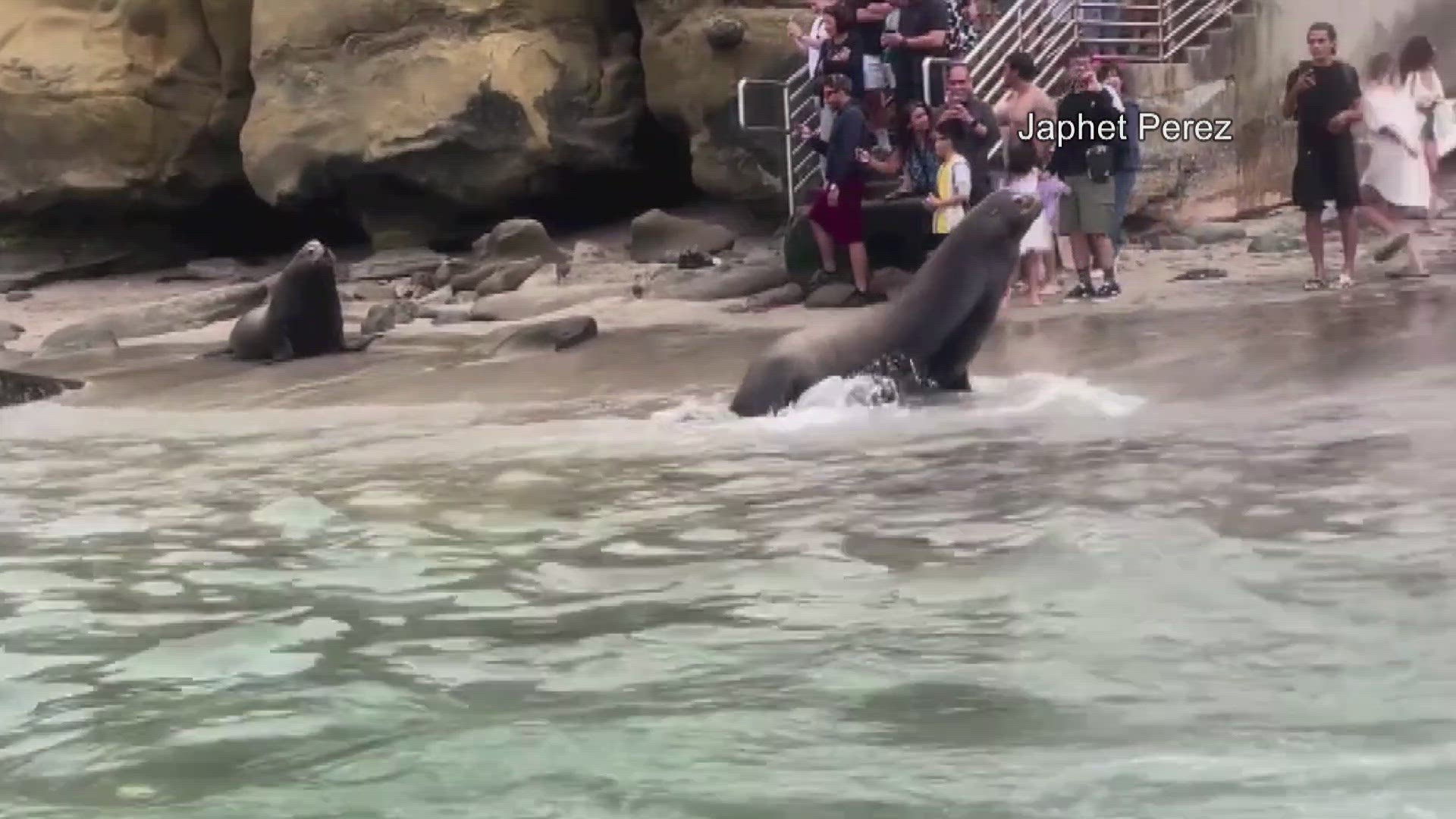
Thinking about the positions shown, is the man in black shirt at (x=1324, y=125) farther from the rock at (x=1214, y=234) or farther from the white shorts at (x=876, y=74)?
the rock at (x=1214, y=234)

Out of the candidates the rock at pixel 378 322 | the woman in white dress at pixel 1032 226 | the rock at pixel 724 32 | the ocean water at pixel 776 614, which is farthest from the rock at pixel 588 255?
the ocean water at pixel 776 614

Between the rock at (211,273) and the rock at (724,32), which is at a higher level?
the rock at (724,32)

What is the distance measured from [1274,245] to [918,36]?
3.22 meters

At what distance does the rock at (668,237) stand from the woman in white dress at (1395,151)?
5779mm

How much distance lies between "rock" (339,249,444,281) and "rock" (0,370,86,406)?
5657 mm

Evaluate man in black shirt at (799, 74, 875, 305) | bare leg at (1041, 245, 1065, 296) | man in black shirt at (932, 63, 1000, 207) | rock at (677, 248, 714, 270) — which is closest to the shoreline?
rock at (677, 248, 714, 270)

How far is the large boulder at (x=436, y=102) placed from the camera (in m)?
16.7

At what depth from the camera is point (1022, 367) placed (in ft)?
27.3

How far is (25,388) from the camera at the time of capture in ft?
32.2

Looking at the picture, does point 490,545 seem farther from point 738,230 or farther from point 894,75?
point 738,230

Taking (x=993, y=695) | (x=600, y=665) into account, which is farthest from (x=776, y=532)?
(x=993, y=695)

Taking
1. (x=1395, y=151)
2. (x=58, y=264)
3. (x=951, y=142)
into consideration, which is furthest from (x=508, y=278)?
(x=58, y=264)

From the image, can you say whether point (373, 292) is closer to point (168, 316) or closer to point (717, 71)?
point (168, 316)

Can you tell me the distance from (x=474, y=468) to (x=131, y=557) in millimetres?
1568
